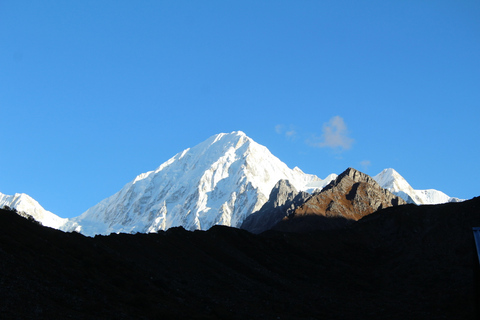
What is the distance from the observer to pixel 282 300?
7462 cm

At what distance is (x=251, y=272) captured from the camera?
91.1m

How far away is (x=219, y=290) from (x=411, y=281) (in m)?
46.2

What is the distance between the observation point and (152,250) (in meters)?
81.9

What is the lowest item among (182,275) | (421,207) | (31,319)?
(31,319)

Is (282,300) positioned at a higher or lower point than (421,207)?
lower

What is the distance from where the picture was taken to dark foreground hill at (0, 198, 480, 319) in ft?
157

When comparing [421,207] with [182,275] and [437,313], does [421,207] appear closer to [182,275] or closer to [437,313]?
[437,313]

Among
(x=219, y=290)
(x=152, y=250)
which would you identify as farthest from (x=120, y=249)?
(x=219, y=290)

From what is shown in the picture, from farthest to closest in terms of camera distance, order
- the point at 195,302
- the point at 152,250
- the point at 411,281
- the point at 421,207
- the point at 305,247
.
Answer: the point at 421,207, the point at 305,247, the point at 411,281, the point at 152,250, the point at 195,302

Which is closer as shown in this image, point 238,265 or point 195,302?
point 195,302

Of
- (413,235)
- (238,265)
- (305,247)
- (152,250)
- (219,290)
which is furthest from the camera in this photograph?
(413,235)

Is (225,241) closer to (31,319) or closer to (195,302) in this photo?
(195,302)

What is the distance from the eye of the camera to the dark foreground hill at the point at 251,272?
47844 millimetres

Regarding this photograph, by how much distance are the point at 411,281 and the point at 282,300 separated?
3931 cm
